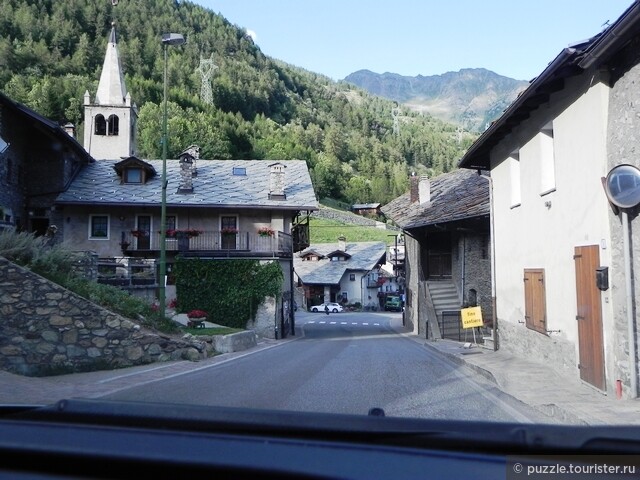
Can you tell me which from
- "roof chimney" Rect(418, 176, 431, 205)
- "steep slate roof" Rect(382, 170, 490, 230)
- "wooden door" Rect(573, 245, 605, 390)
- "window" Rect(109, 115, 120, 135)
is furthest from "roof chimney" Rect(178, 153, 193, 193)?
"wooden door" Rect(573, 245, 605, 390)

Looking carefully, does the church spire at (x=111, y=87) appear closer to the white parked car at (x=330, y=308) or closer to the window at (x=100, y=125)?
the window at (x=100, y=125)

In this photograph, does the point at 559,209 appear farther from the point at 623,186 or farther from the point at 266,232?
the point at 266,232

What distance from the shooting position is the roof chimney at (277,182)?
30984 millimetres

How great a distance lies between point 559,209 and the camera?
37.0 feet

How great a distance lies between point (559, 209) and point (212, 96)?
4405 inches

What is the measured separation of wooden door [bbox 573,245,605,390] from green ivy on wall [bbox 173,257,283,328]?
19.1 m

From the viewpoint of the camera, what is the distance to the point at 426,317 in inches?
1038

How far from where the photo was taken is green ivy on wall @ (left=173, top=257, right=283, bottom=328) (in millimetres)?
28016

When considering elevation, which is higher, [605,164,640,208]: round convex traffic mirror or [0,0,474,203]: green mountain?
[0,0,474,203]: green mountain

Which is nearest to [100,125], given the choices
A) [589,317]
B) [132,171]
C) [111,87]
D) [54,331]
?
[111,87]

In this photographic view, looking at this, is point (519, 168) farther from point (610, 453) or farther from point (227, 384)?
point (610, 453)

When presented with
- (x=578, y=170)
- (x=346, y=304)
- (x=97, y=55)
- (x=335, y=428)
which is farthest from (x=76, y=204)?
(x=97, y=55)

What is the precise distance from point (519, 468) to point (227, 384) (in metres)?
9.32

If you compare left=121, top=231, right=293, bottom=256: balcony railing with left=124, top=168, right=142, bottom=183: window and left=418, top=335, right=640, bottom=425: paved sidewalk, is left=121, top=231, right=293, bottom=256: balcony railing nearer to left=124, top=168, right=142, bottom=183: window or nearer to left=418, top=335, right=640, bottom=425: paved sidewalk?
left=124, top=168, right=142, bottom=183: window
